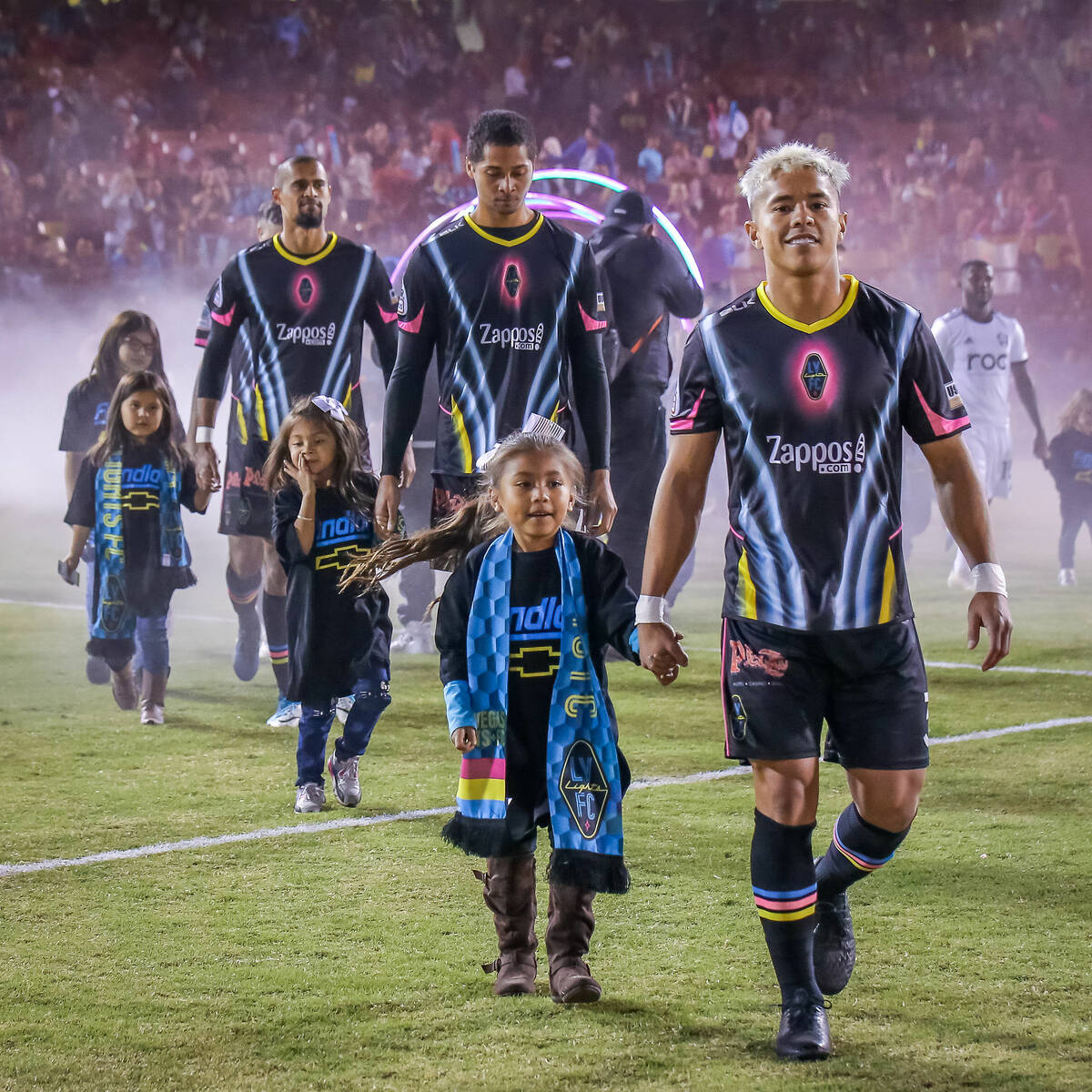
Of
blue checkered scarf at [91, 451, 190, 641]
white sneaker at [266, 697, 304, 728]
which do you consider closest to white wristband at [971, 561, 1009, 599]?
white sneaker at [266, 697, 304, 728]

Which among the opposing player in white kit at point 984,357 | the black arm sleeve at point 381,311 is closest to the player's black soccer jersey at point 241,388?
the black arm sleeve at point 381,311

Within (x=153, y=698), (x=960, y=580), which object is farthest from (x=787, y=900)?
(x=960, y=580)

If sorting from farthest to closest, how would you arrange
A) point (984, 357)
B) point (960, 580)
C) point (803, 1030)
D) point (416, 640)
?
point (960, 580) → point (984, 357) → point (416, 640) → point (803, 1030)

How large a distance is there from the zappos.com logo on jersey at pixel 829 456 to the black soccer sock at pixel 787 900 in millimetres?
684

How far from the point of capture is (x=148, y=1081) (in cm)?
286

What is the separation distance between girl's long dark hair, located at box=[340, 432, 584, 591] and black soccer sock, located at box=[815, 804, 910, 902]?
3.07ft

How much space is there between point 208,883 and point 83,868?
418mm

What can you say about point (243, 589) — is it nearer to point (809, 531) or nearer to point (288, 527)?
Answer: point (288, 527)

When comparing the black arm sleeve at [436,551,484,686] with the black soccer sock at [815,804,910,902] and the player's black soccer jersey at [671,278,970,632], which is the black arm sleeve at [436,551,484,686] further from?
the black soccer sock at [815,804,910,902]

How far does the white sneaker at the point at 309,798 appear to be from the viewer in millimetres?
5105

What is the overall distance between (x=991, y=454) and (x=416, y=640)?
16.5 feet

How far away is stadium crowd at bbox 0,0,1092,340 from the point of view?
64.7ft

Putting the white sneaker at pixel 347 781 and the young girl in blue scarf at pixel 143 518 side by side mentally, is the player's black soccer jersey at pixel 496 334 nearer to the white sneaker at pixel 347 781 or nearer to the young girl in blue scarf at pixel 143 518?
the white sneaker at pixel 347 781

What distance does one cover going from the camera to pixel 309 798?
16.8ft
